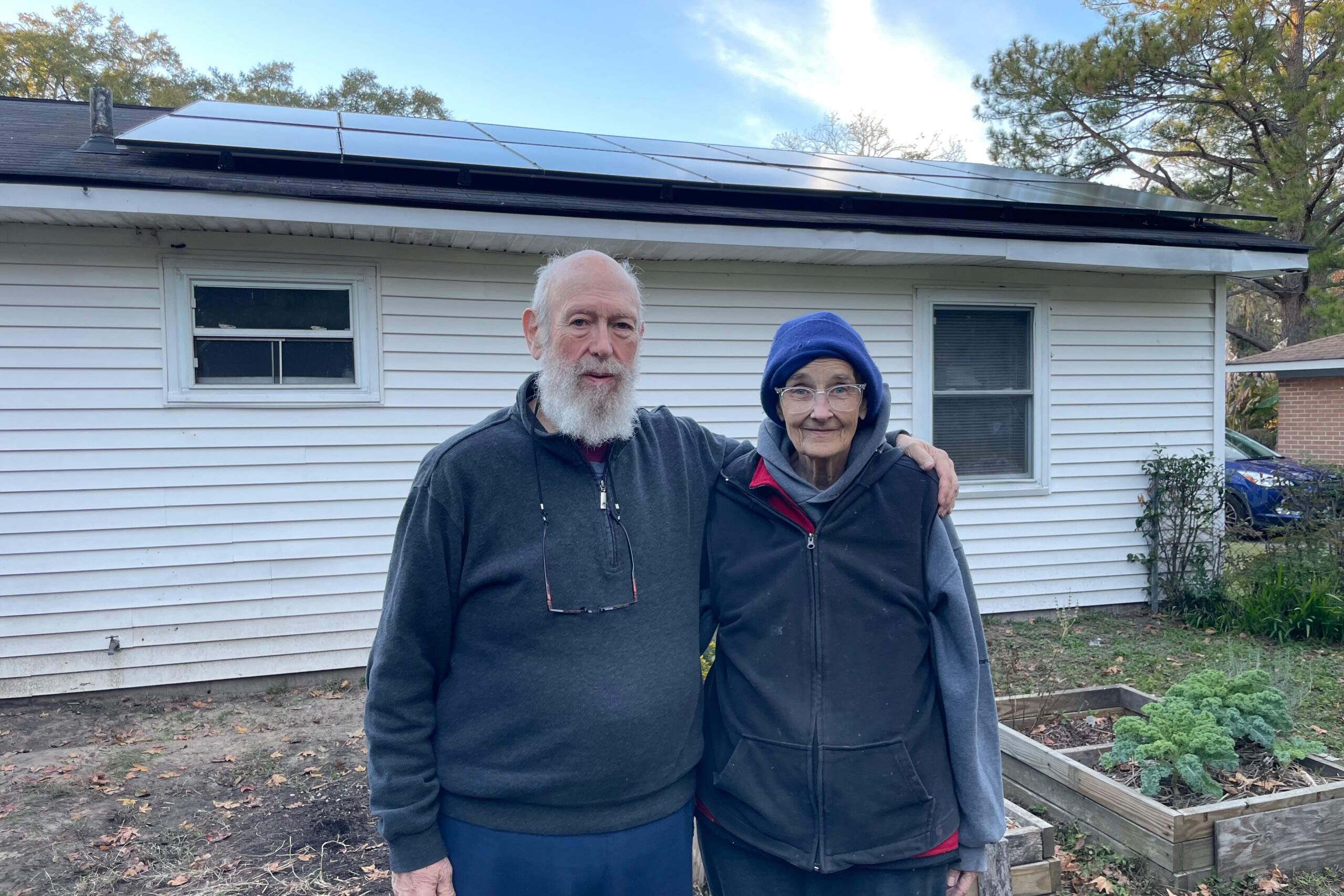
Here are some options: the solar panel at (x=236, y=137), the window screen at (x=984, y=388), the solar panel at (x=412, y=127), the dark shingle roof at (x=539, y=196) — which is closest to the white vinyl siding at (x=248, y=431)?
the window screen at (x=984, y=388)

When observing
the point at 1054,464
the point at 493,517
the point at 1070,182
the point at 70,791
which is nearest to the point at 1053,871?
the point at 493,517

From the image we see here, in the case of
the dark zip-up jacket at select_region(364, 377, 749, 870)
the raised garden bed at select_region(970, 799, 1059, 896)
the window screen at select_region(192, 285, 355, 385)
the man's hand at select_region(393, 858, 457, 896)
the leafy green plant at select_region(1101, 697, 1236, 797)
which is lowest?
the raised garden bed at select_region(970, 799, 1059, 896)

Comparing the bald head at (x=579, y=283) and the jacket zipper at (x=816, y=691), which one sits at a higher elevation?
the bald head at (x=579, y=283)

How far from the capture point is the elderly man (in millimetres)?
1718

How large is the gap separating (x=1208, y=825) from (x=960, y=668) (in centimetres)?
196

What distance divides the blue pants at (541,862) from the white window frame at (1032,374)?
558 centimetres

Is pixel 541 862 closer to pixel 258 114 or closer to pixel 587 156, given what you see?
pixel 587 156

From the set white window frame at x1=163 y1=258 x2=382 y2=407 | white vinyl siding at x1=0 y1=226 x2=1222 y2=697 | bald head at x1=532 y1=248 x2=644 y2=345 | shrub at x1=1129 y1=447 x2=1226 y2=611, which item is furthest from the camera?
shrub at x1=1129 y1=447 x2=1226 y2=611

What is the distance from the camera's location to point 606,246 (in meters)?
5.80

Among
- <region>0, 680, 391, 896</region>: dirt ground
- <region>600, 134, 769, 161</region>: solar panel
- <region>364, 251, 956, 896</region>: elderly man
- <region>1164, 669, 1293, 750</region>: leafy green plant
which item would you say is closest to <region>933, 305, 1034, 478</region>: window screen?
<region>600, 134, 769, 161</region>: solar panel

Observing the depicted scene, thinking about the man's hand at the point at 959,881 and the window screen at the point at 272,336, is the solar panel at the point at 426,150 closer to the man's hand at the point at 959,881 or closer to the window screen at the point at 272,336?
the window screen at the point at 272,336

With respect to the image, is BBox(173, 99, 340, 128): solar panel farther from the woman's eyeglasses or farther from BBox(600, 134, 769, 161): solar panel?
the woman's eyeglasses

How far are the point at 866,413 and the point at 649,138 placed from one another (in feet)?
24.4

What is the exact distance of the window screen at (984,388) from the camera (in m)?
6.98
